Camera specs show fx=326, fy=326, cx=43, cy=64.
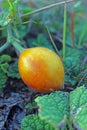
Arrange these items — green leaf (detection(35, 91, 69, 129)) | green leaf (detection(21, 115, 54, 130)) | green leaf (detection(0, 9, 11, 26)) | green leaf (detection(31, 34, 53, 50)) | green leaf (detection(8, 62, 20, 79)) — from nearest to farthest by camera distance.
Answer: green leaf (detection(35, 91, 69, 129))
green leaf (detection(21, 115, 54, 130))
green leaf (detection(0, 9, 11, 26))
green leaf (detection(8, 62, 20, 79))
green leaf (detection(31, 34, 53, 50))

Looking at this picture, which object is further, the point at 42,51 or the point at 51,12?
the point at 51,12

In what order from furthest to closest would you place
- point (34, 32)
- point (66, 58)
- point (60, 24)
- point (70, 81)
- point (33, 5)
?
point (33, 5)
point (60, 24)
point (34, 32)
point (66, 58)
point (70, 81)

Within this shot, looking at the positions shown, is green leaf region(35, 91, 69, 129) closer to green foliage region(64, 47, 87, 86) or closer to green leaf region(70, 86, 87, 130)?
green leaf region(70, 86, 87, 130)

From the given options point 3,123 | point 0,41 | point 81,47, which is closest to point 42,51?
point 3,123

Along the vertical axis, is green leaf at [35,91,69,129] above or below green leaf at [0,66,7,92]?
above

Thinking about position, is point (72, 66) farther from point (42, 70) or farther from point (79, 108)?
point (79, 108)

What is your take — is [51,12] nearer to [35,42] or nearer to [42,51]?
[35,42]

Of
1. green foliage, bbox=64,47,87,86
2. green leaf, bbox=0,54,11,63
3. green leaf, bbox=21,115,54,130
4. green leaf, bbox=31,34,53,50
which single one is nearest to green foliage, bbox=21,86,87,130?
green leaf, bbox=21,115,54,130
